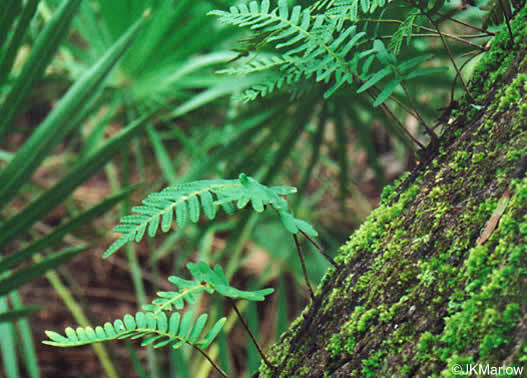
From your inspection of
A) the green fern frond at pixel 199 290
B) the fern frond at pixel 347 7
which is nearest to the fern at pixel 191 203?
the green fern frond at pixel 199 290

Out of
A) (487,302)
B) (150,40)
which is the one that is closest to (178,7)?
(150,40)

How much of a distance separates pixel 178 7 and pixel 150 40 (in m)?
0.16

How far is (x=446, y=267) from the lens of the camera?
375 millimetres

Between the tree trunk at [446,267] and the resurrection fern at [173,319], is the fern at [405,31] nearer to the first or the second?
the tree trunk at [446,267]

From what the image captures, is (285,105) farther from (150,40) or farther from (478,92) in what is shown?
(478,92)

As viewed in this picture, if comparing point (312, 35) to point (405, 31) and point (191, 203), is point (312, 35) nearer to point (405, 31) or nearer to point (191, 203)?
point (405, 31)

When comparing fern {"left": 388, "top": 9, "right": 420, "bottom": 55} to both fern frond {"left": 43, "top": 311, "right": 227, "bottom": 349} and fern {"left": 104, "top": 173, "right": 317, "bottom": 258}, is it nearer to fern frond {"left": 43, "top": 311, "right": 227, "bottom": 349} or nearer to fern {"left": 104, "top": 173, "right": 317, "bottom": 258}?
fern {"left": 104, "top": 173, "right": 317, "bottom": 258}

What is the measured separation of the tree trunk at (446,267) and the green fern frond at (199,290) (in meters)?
0.08

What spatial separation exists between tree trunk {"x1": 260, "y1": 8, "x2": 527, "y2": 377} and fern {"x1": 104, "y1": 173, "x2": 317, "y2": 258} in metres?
0.08

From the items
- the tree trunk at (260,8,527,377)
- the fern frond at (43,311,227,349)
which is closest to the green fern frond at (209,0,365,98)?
the tree trunk at (260,8,527,377)

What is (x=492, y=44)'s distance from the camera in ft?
1.54

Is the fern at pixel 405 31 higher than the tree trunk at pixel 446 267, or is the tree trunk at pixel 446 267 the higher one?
the fern at pixel 405 31

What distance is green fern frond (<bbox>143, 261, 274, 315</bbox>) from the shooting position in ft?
1.32

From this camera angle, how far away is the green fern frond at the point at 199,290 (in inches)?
15.8
